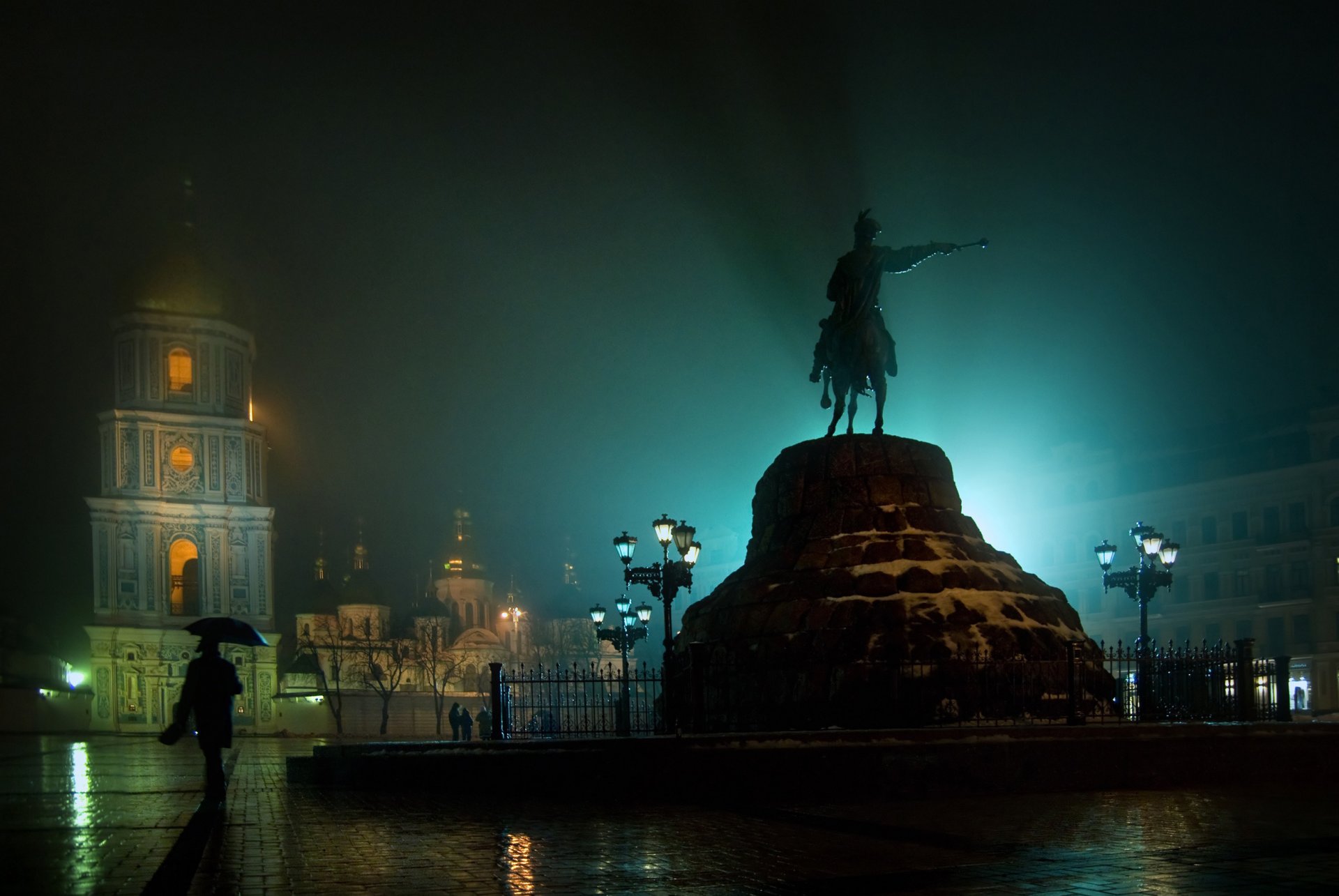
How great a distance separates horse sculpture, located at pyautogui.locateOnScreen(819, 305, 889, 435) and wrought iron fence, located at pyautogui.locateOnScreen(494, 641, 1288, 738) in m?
4.26

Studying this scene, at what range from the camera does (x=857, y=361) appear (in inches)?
782

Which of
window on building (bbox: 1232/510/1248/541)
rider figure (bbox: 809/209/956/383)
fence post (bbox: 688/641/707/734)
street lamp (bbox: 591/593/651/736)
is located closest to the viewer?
fence post (bbox: 688/641/707/734)

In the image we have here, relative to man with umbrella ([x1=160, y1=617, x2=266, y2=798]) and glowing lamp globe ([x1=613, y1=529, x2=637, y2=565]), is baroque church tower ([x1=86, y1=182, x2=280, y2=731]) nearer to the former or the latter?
glowing lamp globe ([x1=613, y1=529, x2=637, y2=565])

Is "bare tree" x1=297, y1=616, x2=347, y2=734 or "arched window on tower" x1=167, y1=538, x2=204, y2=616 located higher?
"arched window on tower" x1=167, y1=538, x2=204, y2=616

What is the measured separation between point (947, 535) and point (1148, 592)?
9004 millimetres

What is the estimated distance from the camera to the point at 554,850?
33.1 ft

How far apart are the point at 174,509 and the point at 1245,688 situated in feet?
221

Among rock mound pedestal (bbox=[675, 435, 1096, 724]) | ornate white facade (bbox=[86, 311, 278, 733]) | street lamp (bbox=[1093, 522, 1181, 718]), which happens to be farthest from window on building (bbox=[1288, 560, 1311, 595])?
ornate white facade (bbox=[86, 311, 278, 733])

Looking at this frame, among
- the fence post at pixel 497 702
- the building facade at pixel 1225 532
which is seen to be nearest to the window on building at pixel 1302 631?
the building facade at pixel 1225 532

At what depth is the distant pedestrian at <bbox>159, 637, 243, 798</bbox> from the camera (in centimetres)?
1322

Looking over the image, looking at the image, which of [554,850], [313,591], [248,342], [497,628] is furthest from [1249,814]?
[497,628]

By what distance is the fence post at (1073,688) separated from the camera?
606 inches

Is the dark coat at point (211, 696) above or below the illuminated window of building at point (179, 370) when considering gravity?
below

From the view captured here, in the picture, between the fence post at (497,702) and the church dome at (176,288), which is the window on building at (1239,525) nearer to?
the fence post at (497,702)
